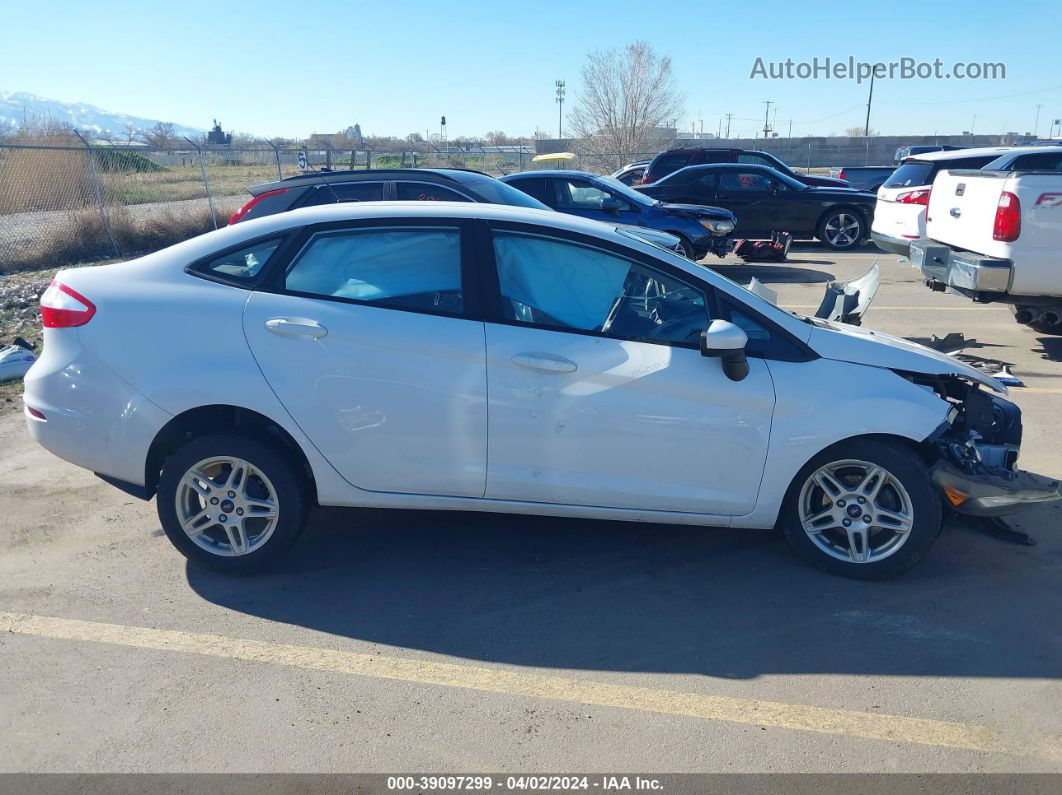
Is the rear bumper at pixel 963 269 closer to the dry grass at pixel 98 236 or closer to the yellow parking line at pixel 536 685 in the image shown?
the yellow parking line at pixel 536 685

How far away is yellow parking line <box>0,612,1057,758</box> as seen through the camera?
3035 mm

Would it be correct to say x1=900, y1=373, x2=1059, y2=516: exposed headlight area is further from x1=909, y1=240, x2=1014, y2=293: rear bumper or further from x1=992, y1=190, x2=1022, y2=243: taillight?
x1=992, y1=190, x2=1022, y2=243: taillight

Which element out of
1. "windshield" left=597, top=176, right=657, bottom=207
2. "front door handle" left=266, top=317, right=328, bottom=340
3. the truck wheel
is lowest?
the truck wheel

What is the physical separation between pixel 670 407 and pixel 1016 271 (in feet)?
17.1

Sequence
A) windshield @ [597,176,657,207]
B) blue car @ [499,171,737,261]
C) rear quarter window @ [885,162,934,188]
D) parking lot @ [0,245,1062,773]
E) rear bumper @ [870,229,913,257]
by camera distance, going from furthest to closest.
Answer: windshield @ [597,176,657,207] < blue car @ [499,171,737,261] < rear quarter window @ [885,162,934,188] < rear bumper @ [870,229,913,257] < parking lot @ [0,245,1062,773]

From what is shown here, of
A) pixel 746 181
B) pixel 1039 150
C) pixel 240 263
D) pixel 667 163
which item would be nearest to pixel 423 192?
pixel 240 263

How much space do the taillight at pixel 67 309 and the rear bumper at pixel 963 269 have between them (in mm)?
7008

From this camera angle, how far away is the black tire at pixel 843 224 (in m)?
15.9

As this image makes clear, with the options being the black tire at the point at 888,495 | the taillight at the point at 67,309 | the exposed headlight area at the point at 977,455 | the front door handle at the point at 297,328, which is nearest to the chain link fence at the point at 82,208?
the taillight at the point at 67,309

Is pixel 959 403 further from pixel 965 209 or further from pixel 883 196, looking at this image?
pixel 883 196

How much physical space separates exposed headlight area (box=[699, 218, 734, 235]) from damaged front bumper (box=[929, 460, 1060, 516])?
9.22 meters

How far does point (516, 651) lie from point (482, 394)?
1.13m

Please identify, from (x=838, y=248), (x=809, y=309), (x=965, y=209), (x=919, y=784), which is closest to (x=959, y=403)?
(x=919, y=784)

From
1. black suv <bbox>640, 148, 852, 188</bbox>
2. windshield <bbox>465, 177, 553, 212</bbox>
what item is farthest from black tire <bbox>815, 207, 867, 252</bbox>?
windshield <bbox>465, 177, 553, 212</bbox>
